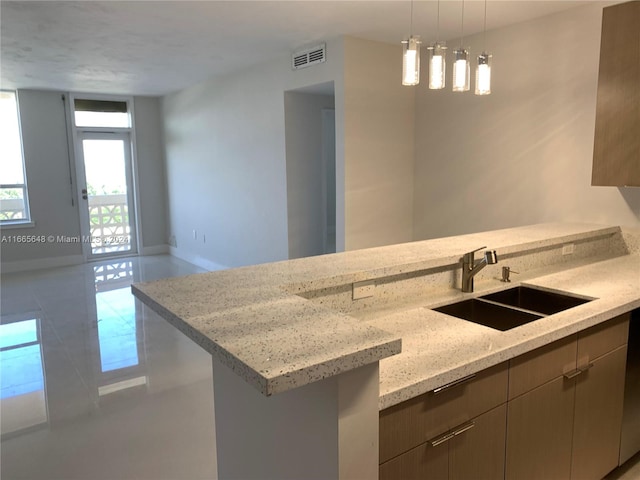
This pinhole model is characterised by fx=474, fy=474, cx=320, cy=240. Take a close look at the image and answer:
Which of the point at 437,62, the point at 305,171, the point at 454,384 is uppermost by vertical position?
the point at 437,62

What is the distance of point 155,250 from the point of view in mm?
8375

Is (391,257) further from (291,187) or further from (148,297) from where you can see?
(291,187)

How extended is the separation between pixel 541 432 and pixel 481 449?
0.39m

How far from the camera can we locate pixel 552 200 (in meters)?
3.75

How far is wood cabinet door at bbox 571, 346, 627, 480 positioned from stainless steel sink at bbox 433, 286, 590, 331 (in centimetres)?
30

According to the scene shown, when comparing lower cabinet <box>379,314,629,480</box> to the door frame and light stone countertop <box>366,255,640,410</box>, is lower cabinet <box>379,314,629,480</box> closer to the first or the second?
light stone countertop <box>366,255,640,410</box>

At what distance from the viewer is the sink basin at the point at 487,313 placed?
214cm

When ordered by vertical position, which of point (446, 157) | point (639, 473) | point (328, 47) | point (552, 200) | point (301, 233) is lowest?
point (639, 473)

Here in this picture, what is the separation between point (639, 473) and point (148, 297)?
2.48 meters

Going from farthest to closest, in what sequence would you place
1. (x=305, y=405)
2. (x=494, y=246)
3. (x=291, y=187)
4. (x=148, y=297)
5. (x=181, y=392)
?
(x=291, y=187) < (x=181, y=392) < (x=494, y=246) < (x=148, y=297) < (x=305, y=405)

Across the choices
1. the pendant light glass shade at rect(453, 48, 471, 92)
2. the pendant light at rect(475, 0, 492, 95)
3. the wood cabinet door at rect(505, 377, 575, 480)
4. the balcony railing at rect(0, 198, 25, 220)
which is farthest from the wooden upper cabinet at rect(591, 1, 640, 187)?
the balcony railing at rect(0, 198, 25, 220)

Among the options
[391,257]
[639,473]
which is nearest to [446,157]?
[391,257]

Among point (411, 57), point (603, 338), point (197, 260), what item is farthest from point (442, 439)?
point (197, 260)

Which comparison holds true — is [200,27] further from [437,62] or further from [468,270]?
[468,270]
